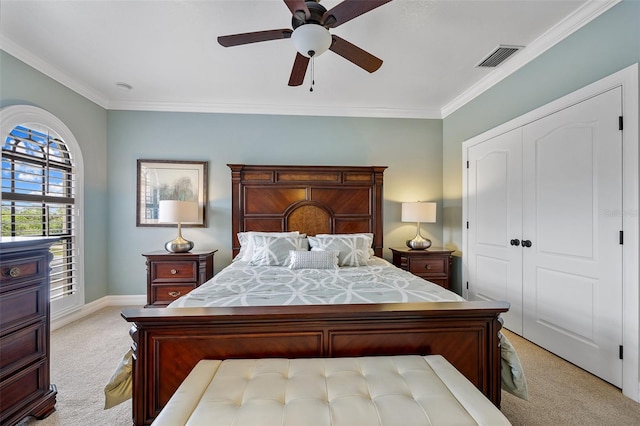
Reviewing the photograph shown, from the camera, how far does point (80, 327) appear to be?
305 centimetres

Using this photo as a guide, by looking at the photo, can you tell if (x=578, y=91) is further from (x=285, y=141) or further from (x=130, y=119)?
(x=130, y=119)

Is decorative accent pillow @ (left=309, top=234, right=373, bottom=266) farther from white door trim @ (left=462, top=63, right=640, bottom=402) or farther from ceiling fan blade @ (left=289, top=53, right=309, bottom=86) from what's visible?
white door trim @ (left=462, top=63, right=640, bottom=402)

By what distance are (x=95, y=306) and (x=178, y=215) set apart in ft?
5.32

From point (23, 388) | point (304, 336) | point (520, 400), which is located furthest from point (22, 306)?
point (520, 400)

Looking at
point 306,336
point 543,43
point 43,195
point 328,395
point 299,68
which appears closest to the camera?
point 328,395

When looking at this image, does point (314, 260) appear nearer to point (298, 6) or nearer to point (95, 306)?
point (298, 6)

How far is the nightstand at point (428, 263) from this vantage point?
11.8 feet

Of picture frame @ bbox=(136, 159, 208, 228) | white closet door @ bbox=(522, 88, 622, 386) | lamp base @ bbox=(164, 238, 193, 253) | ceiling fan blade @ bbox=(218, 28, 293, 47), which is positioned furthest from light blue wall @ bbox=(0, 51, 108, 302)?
white closet door @ bbox=(522, 88, 622, 386)

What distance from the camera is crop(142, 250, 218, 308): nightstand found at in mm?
3369

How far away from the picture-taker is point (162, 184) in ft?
12.6

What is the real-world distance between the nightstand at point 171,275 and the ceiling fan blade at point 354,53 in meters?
2.69

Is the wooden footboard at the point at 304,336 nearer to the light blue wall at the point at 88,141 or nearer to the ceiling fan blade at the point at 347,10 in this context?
the ceiling fan blade at the point at 347,10

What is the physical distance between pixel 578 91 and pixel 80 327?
205 inches

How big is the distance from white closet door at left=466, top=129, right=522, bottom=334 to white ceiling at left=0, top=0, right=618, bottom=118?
32.5 inches
